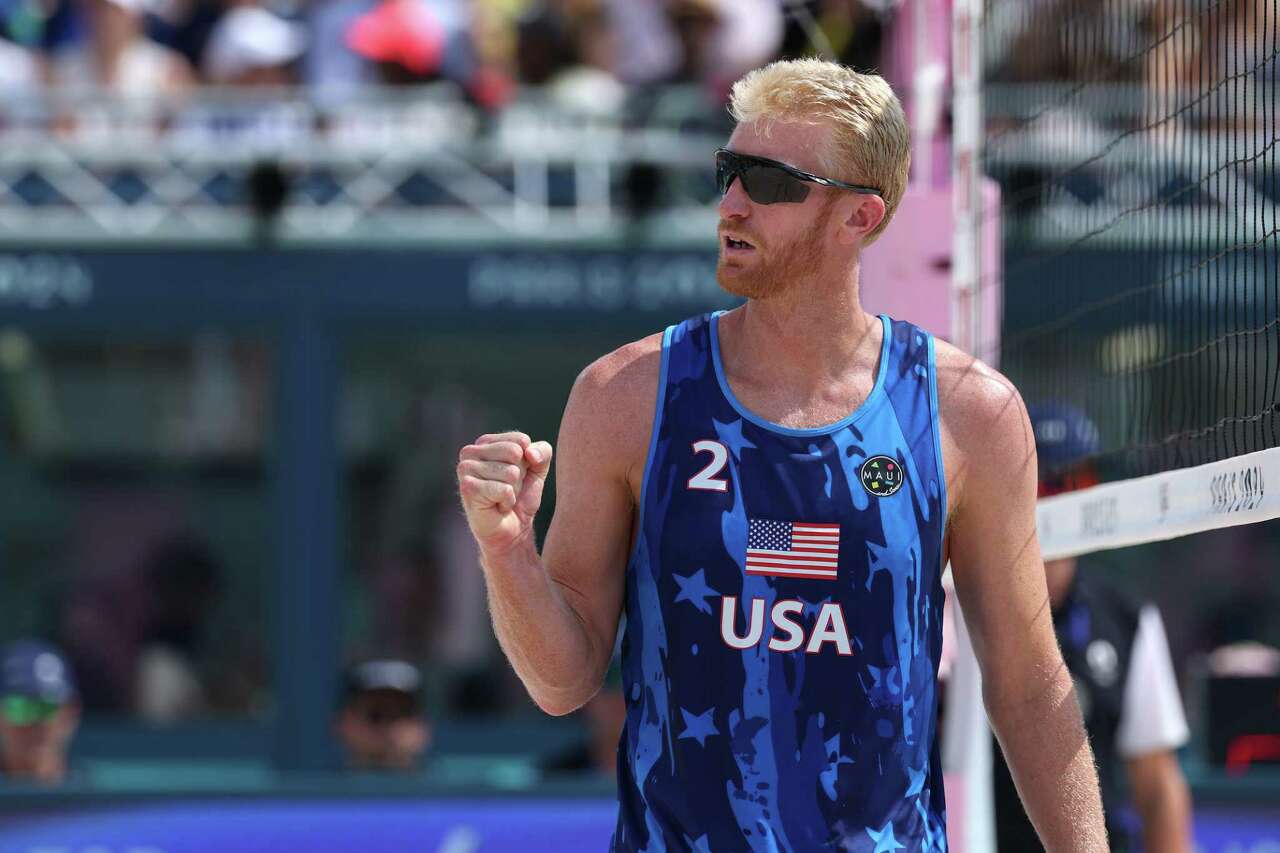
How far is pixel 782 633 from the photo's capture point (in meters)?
2.72

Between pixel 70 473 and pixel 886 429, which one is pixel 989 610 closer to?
pixel 886 429

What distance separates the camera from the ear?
2830 mm

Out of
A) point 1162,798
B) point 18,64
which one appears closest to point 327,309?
point 18,64

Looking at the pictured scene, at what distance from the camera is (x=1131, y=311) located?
6.12m

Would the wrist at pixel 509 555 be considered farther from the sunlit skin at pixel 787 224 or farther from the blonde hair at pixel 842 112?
the blonde hair at pixel 842 112

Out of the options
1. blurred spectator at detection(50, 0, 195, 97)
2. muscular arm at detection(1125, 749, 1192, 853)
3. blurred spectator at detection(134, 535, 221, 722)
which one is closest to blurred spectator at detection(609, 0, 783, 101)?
blurred spectator at detection(50, 0, 195, 97)

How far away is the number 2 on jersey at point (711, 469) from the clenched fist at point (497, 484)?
0.22 m

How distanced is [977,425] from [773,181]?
466 mm

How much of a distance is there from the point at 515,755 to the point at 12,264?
12.9 ft

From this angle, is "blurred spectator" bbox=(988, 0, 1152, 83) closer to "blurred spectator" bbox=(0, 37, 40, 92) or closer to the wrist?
the wrist

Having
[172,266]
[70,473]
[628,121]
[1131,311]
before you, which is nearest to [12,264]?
[172,266]

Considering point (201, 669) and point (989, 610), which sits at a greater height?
point (989, 610)

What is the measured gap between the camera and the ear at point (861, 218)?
9.29ft

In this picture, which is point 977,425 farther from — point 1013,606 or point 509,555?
point 509,555
